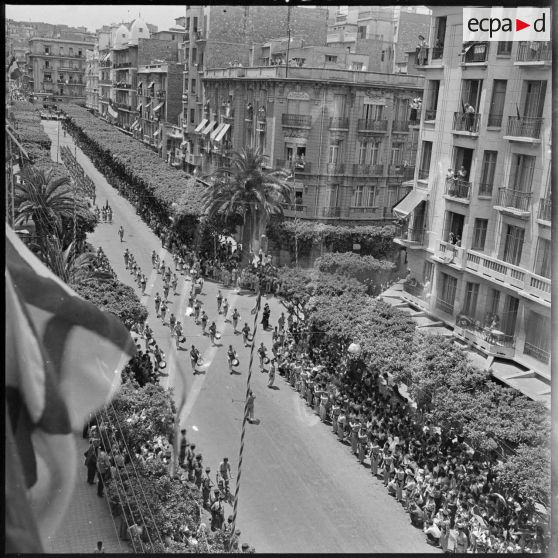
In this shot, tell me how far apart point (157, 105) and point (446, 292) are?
17443 mm

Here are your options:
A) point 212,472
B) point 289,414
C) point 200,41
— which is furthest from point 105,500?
point 200,41

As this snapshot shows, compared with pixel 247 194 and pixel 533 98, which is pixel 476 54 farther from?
pixel 247 194

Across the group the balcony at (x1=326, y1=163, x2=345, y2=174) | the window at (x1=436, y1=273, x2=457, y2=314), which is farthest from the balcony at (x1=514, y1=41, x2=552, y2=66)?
the balcony at (x1=326, y1=163, x2=345, y2=174)

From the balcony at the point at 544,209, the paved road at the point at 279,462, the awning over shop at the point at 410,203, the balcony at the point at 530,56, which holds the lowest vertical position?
the paved road at the point at 279,462

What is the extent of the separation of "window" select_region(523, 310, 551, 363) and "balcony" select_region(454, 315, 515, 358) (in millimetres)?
538

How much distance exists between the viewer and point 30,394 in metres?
7.79

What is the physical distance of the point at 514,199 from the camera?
21000 mm

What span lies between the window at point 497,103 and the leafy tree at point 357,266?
7.08 meters

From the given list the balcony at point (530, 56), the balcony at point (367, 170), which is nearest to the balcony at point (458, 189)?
the balcony at point (530, 56)

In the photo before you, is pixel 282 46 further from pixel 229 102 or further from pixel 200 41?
pixel 200 41

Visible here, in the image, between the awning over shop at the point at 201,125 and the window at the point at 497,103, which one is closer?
the window at the point at 497,103

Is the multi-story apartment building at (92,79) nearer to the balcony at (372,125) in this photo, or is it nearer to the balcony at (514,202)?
the balcony at (372,125)

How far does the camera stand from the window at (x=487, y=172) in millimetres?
21719

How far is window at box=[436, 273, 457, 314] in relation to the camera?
2336 centimetres
